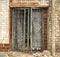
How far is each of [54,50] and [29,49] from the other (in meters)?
0.98

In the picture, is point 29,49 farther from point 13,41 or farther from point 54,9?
point 54,9

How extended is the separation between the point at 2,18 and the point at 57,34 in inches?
86.6

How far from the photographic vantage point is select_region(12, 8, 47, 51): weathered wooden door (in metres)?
11.2

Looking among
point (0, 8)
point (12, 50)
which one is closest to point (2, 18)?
point (0, 8)

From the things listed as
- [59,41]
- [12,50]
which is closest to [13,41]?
[12,50]

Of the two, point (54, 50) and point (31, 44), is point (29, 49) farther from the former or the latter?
point (54, 50)

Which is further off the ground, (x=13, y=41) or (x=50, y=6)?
(x=50, y=6)

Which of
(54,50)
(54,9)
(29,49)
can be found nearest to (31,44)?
(29,49)

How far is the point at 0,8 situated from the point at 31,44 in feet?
6.06

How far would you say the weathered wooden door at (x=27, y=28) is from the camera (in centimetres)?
1120

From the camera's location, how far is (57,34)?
36.0 feet

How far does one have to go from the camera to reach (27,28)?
1123cm

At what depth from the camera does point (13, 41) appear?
11.3 meters

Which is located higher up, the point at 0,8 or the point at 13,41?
the point at 0,8
